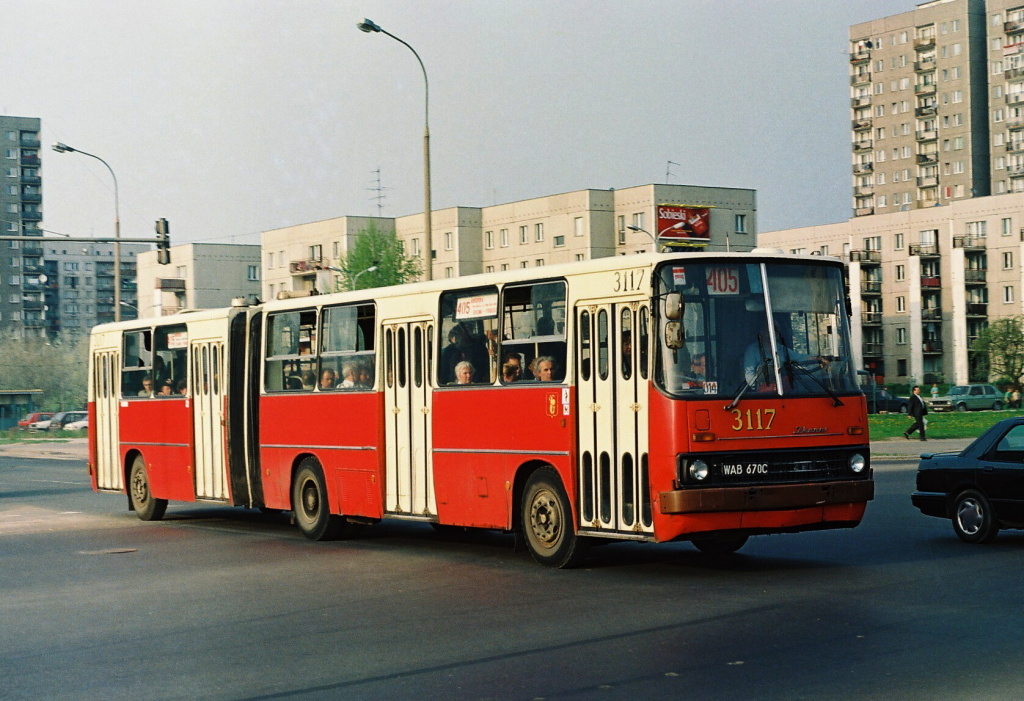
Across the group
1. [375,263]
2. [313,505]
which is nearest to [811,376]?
[313,505]

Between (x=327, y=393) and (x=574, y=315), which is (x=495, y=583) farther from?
(x=327, y=393)

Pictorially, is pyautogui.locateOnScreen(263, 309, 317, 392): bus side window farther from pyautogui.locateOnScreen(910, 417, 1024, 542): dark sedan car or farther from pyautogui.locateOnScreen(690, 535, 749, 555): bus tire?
pyautogui.locateOnScreen(910, 417, 1024, 542): dark sedan car

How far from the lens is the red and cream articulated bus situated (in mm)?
12523

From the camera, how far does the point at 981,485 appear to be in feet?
49.9

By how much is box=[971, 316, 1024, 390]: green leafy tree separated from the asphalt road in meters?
81.8

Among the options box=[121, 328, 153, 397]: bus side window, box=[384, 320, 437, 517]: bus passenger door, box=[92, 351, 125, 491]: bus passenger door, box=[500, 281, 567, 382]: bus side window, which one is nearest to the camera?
box=[500, 281, 567, 382]: bus side window

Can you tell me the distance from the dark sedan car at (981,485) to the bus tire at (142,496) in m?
12.0

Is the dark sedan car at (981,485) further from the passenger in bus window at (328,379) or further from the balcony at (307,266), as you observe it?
the balcony at (307,266)

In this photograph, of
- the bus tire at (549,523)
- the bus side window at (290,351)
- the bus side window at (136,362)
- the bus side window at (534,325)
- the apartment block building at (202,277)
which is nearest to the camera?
the bus tire at (549,523)

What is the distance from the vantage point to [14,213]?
169 metres

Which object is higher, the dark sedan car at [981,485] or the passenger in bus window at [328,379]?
the passenger in bus window at [328,379]

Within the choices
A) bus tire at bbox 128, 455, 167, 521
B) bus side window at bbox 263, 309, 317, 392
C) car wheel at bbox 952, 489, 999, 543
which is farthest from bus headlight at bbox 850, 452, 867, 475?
bus tire at bbox 128, 455, 167, 521

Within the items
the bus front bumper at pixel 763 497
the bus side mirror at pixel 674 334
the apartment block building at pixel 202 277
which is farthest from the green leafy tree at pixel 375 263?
the bus side mirror at pixel 674 334

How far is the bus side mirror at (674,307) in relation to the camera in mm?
12180
